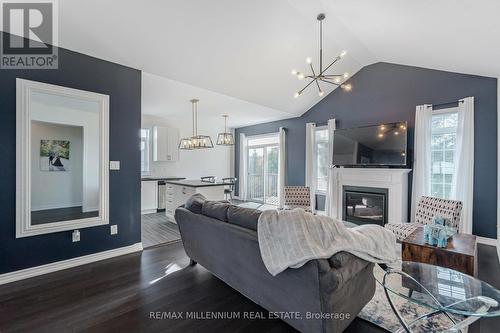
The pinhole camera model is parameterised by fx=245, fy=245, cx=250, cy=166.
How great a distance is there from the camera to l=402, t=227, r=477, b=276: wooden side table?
237cm

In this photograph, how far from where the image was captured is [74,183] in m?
4.23

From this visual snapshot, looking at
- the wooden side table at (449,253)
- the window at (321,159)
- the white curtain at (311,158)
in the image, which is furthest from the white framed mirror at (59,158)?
the window at (321,159)

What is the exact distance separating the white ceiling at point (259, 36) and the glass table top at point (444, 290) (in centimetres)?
251

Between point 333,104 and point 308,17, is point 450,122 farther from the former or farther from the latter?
point 308,17

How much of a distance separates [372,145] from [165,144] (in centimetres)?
534

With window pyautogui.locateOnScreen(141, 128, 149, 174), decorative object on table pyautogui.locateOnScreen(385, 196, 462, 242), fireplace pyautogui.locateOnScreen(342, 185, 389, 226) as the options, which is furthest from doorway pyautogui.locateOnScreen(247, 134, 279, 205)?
decorative object on table pyautogui.locateOnScreen(385, 196, 462, 242)

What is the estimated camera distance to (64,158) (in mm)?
4078

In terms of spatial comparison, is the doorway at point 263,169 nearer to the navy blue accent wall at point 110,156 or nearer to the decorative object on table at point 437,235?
the navy blue accent wall at point 110,156

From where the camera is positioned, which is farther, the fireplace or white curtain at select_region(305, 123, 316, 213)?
white curtain at select_region(305, 123, 316, 213)

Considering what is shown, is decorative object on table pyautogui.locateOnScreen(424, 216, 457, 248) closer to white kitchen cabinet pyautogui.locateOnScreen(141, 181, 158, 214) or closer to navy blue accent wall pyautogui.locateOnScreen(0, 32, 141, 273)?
navy blue accent wall pyautogui.locateOnScreen(0, 32, 141, 273)

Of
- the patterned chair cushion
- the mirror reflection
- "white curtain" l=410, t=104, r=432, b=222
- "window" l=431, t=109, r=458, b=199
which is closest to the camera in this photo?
the mirror reflection

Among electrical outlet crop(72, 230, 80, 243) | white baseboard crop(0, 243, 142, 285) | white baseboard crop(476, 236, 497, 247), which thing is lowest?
white baseboard crop(0, 243, 142, 285)

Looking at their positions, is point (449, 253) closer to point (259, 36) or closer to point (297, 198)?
point (297, 198)

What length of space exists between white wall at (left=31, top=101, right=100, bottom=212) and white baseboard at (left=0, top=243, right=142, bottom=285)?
66cm
